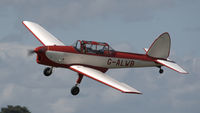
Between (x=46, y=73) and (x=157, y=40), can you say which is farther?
(x=157, y=40)

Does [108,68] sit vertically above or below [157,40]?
below

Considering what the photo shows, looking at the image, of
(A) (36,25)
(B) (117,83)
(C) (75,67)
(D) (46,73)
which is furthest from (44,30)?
(B) (117,83)

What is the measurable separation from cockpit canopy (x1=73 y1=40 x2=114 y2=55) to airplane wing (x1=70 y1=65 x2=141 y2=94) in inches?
44.0

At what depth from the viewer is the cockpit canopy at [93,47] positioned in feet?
77.4

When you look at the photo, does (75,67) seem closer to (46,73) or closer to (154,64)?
(46,73)

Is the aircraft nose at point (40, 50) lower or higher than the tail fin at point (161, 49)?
lower

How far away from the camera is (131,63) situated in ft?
85.8

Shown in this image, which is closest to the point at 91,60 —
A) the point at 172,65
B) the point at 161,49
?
the point at 172,65

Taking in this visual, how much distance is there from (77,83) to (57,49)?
7.69 feet

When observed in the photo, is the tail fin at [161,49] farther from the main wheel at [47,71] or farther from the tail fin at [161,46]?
the main wheel at [47,71]

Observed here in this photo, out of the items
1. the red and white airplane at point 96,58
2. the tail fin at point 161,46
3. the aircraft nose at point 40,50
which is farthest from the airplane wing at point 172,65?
the aircraft nose at point 40,50

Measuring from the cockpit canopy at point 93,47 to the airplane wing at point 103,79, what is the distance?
1.12 m

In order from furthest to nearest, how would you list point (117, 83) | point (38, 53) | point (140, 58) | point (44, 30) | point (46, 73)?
point (44, 30), point (140, 58), point (46, 73), point (38, 53), point (117, 83)

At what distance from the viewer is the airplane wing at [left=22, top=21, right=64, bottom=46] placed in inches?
1056
